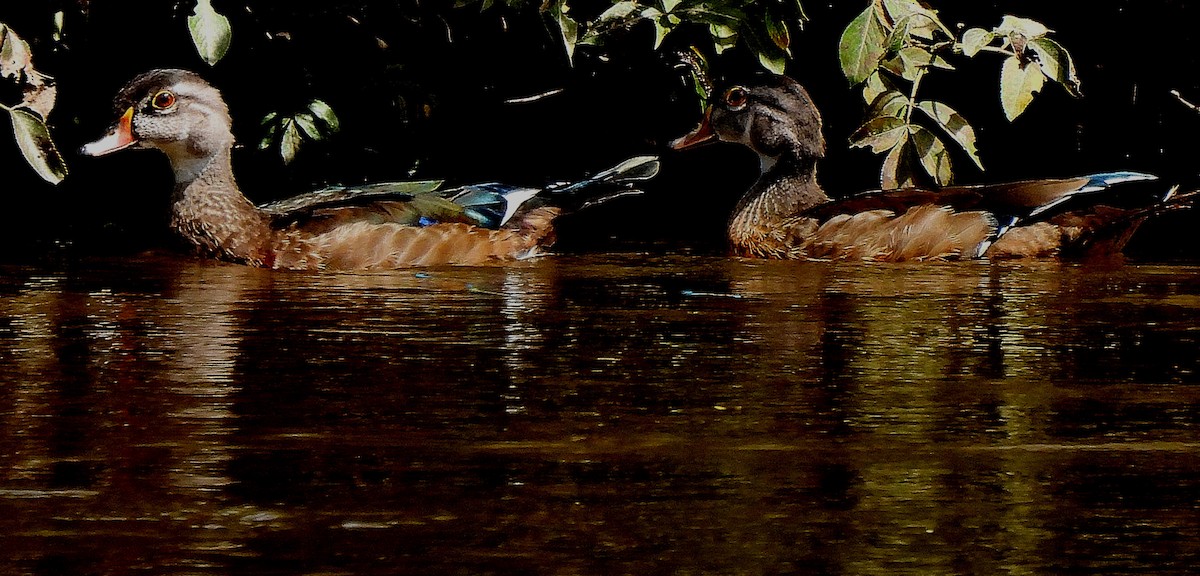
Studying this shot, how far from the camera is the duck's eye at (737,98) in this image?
9180mm

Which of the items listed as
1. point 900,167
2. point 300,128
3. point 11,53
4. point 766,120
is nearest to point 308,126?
point 300,128

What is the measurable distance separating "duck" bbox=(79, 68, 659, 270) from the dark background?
222mm

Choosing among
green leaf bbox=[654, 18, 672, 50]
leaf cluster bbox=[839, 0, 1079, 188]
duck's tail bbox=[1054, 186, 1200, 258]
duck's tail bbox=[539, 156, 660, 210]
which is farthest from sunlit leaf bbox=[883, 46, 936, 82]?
duck's tail bbox=[539, 156, 660, 210]

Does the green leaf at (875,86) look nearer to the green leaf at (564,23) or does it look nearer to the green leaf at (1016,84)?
the green leaf at (1016,84)

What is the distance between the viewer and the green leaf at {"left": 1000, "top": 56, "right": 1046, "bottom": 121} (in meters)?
6.06

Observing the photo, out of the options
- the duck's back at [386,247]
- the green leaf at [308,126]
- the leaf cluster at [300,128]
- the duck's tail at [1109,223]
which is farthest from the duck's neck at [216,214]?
the duck's tail at [1109,223]

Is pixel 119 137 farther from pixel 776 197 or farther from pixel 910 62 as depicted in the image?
pixel 910 62

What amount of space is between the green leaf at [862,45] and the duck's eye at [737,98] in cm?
309

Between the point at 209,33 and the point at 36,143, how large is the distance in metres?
0.67

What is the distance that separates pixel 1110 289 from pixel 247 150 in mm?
5290

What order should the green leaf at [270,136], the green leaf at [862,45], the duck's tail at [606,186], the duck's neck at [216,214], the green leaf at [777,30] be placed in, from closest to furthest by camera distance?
1. the green leaf at [862,45]
2. the green leaf at [777,30]
3. the green leaf at [270,136]
4. the duck's neck at [216,214]
5. the duck's tail at [606,186]

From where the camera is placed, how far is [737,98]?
9188 millimetres

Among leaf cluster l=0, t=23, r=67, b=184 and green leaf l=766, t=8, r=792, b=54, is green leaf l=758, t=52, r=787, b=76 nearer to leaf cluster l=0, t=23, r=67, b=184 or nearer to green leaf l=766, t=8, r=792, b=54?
green leaf l=766, t=8, r=792, b=54

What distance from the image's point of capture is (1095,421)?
10.3 feet
